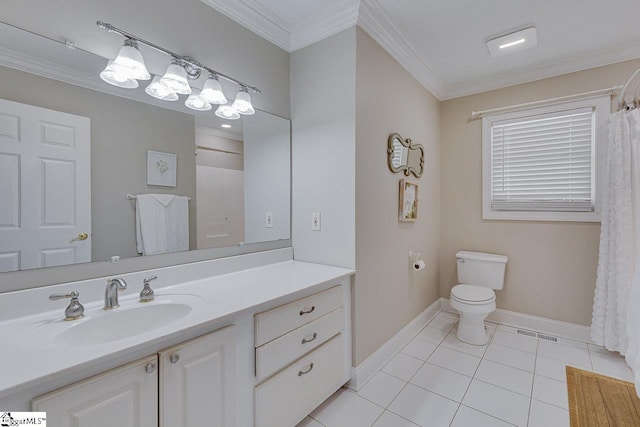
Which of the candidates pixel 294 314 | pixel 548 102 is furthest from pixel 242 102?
pixel 548 102

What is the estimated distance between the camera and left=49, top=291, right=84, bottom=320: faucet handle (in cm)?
108

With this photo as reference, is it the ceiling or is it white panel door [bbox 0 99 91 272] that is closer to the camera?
white panel door [bbox 0 99 91 272]

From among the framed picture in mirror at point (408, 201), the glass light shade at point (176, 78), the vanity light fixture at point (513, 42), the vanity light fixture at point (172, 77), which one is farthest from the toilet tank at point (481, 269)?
the glass light shade at point (176, 78)

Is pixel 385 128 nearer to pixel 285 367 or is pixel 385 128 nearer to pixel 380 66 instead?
pixel 380 66

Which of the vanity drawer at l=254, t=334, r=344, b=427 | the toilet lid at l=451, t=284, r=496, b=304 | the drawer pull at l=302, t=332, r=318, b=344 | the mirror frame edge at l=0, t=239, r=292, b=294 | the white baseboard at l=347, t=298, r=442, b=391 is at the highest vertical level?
the mirror frame edge at l=0, t=239, r=292, b=294

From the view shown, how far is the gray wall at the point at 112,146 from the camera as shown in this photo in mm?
1206

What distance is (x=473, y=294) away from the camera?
8.24ft

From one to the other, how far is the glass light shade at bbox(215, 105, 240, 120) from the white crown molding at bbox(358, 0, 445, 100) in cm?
98

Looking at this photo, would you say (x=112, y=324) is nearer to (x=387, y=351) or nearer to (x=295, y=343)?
(x=295, y=343)

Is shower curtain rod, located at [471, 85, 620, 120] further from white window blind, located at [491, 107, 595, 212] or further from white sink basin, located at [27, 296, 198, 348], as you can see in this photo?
white sink basin, located at [27, 296, 198, 348]

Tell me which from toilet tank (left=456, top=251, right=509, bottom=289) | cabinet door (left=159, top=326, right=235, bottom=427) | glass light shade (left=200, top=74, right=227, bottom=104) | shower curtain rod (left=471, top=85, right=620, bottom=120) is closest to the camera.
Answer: cabinet door (left=159, top=326, right=235, bottom=427)

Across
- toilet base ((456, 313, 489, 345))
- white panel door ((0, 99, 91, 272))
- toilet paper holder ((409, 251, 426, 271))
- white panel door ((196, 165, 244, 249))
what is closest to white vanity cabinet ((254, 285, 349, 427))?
white panel door ((196, 165, 244, 249))

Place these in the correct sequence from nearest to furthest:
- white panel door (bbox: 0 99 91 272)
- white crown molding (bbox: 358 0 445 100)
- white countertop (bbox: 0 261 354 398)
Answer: white countertop (bbox: 0 261 354 398), white panel door (bbox: 0 99 91 272), white crown molding (bbox: 358 0 445 100)

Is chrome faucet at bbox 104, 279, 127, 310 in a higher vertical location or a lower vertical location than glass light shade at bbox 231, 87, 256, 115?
lower
